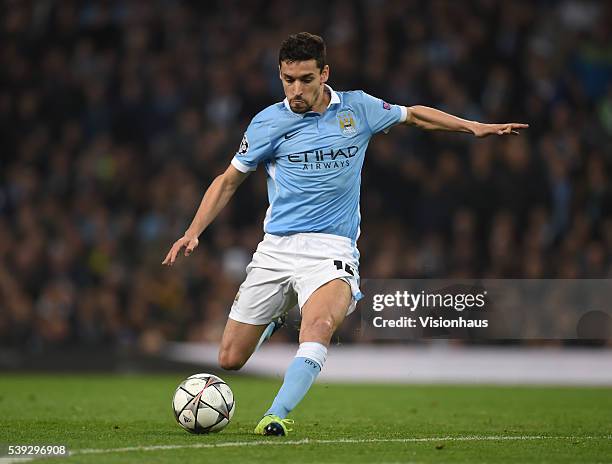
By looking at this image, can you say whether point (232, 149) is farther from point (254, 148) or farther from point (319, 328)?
point (319, 328)

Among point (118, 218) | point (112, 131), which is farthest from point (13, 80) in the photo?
point (118, 218)

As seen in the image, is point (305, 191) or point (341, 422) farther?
point (341, 422)

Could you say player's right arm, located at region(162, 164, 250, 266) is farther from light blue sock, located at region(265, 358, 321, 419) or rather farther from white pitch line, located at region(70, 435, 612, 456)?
white pitch line, located at region(70, 435, 612, 456)

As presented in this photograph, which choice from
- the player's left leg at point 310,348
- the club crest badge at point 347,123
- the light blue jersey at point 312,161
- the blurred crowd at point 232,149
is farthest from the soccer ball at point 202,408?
the blurred crowd at point 232,149

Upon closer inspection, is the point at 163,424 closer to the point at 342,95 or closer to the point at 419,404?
the point at 342,95

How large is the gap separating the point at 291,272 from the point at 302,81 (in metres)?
1.26

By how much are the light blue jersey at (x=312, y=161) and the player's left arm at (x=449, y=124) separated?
34 centimetres

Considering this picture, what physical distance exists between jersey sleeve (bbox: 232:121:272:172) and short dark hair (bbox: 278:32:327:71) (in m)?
0.53

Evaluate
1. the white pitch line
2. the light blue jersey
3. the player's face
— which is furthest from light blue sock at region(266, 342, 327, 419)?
the player's face

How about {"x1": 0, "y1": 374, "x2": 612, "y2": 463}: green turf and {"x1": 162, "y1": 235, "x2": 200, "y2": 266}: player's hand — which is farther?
{"x1": 162, "y1": 235, "x2": 200, "y2": 266}: player's hand

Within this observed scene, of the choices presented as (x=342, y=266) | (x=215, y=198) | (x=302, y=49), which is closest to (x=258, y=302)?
(x=342, y=266)

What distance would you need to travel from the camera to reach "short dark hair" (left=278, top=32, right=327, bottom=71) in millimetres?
7453

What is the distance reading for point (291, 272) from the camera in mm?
7746

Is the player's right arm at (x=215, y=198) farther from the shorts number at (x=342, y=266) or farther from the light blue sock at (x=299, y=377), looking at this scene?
the light blue sock at (x=299, y=377)
